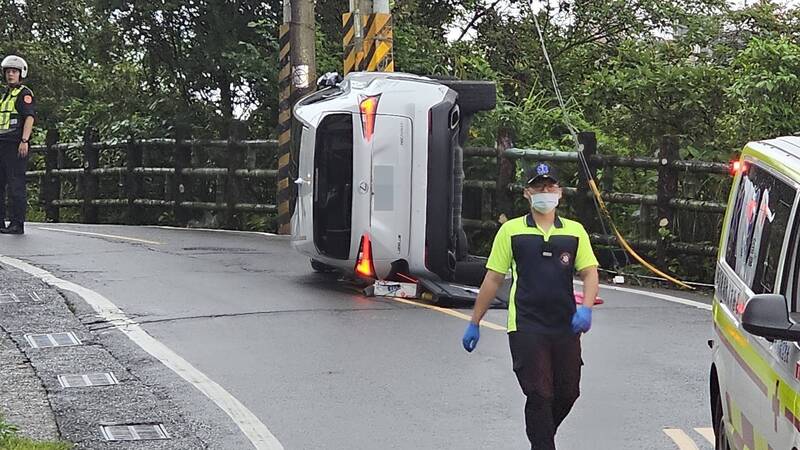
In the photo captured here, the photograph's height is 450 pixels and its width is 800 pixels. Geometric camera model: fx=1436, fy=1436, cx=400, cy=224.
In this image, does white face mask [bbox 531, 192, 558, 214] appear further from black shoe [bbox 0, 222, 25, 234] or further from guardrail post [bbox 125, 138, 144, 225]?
guardrail post [bbox 125, 138, 144, 225]

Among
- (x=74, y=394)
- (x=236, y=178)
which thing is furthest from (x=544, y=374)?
(x=236, y=178)

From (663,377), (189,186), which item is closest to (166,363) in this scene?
(663,377)

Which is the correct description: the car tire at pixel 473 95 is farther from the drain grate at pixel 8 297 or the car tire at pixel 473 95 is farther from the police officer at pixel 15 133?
the police officer at pixel 15 133

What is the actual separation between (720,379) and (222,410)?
300 cm

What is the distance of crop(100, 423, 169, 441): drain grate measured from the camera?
7.65 meters

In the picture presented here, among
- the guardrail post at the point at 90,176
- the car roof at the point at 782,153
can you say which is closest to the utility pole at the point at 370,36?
the guardrail post at the point at 90,176

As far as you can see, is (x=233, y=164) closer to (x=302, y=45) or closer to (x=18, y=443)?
(x=302, y=45)

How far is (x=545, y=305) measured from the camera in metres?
7.20

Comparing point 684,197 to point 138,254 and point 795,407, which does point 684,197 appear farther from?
point 795,407

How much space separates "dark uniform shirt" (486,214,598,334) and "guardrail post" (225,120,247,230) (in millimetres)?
13665

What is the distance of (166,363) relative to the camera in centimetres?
962

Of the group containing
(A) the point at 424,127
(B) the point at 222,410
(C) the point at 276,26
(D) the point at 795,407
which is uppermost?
(C) the point at 276,26

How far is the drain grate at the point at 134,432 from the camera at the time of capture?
7648 millimetres

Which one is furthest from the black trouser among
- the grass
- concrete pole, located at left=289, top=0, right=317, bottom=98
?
concrete pole, located at left=289, top=0, right=317, bottom=98
